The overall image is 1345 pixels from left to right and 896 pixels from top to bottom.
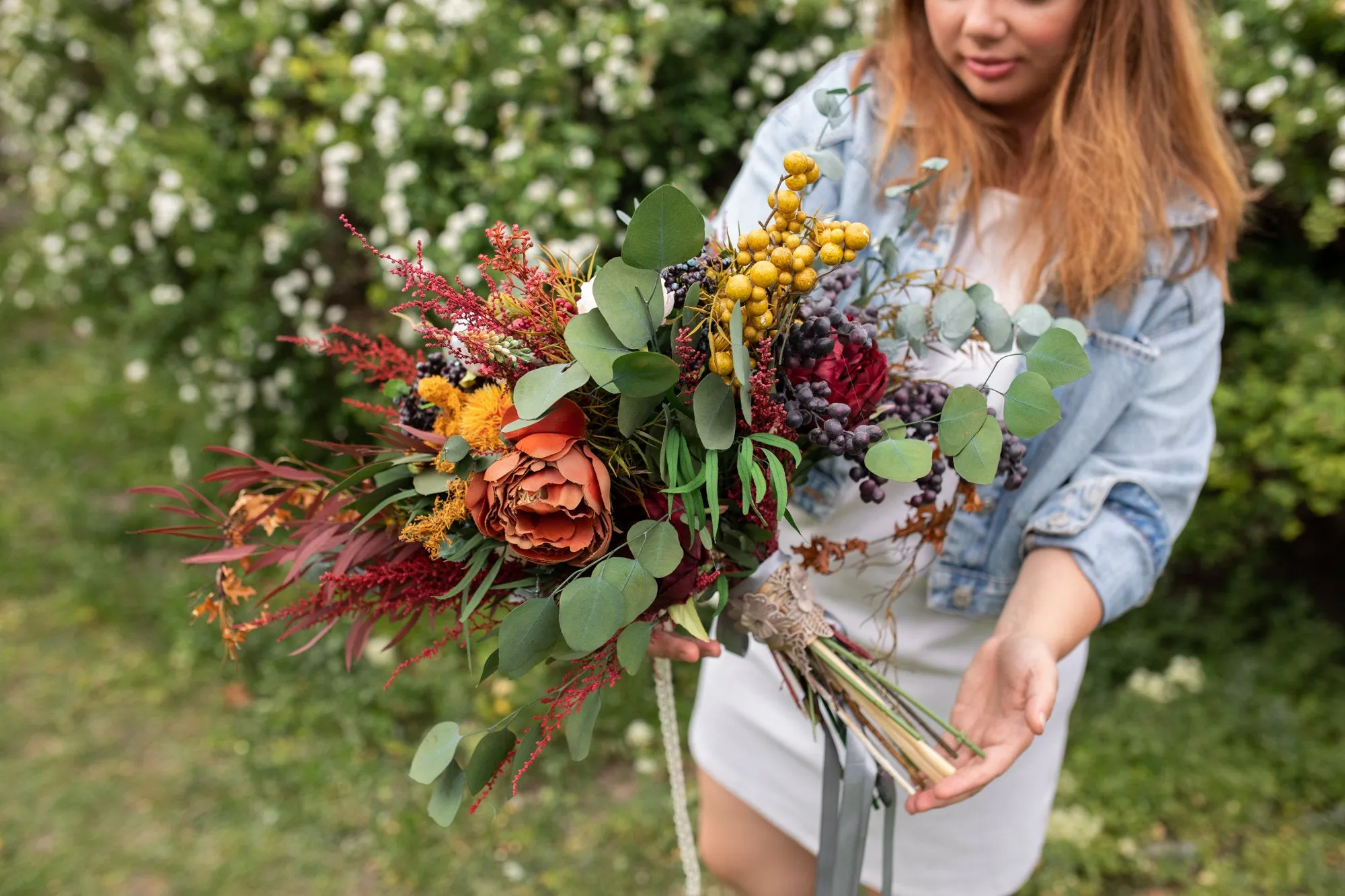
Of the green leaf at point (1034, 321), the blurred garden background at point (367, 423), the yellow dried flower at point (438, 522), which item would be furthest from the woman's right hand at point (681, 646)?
the blurred garden background at point (367, 423)

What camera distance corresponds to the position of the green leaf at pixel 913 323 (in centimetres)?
110

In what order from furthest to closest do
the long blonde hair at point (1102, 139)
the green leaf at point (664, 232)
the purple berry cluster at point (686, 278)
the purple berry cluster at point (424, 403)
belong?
the long blonde hair at point (1102, 139), the purple berry cluster at point (424, 403), the purple berry cluster at point (686, 278), the green leaf at point (664, 232)

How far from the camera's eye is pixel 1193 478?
1411 millimetres

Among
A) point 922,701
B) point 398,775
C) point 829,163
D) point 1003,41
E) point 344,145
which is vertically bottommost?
point 398,775

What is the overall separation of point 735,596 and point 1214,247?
33.8 inches

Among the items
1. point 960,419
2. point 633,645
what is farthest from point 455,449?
point 960,419

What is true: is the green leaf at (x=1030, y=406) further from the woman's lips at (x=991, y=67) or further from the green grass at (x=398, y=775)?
the green grass at (x=398, y=775)

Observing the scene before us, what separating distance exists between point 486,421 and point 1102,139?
94cm

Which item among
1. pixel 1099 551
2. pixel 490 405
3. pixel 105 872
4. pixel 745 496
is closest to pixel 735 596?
pixel 745 496

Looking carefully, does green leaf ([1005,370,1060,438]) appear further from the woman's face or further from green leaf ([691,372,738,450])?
the woman's face

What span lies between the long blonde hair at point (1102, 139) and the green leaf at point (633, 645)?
79 centimetres

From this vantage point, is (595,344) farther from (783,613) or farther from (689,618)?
(783,613)

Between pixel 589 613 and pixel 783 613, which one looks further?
pixel 783 613

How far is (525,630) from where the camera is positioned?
940mm
